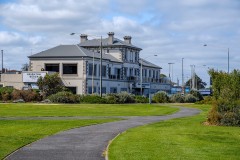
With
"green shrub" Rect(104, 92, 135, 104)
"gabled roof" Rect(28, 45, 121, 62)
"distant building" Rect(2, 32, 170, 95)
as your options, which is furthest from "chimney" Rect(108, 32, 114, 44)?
"green shrub" Rect(104, 92, 135, 104)

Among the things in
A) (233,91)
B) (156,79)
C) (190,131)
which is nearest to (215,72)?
(233,91)

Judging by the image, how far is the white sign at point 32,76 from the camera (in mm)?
72625

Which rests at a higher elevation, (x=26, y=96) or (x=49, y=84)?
(x=49, y=84)

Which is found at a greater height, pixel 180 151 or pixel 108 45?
pixel 108 45

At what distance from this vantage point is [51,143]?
16922 mm

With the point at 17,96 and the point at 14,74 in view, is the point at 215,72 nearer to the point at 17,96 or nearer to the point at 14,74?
the point at 17,96

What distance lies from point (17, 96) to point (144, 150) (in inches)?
1880

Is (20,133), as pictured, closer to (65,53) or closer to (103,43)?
(65,53)

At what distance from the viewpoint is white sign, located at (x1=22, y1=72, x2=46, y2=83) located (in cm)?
7262

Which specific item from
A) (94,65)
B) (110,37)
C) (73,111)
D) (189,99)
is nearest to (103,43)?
(110,37)

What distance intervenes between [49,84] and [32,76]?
6.35 m

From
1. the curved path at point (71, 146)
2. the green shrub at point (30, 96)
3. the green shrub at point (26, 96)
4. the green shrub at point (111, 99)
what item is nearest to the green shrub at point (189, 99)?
the green shrub at point (111, 99)

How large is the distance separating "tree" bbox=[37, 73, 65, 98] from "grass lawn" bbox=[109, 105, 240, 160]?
47124 millimetres

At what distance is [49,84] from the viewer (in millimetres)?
68312
